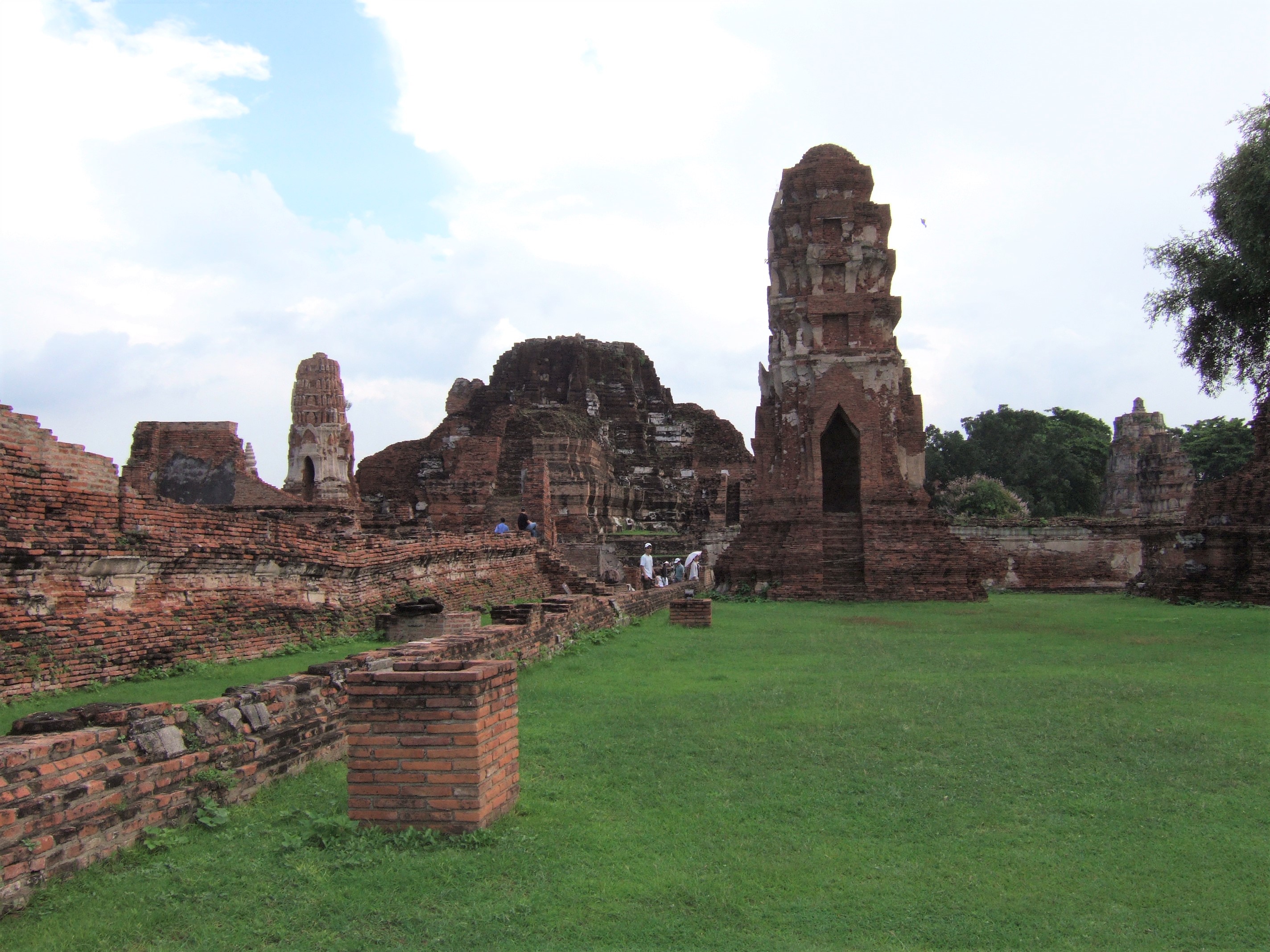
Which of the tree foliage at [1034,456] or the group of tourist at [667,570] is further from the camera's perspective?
the tree foliage at [1034,456]

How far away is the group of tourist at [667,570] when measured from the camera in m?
20.1

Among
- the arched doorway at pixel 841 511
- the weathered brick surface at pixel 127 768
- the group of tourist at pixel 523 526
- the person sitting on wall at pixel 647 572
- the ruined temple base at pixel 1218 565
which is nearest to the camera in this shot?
the weathered brick surface at pixel 127 768

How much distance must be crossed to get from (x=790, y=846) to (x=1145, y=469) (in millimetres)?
32491

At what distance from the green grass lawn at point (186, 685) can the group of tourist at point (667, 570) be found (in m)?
10.3

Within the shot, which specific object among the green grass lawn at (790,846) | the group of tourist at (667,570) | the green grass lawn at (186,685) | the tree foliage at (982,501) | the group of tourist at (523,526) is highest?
the tree foliage at (982,501)

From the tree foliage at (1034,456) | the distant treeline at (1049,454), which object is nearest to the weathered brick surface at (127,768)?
the distant treeline at (1049,454)

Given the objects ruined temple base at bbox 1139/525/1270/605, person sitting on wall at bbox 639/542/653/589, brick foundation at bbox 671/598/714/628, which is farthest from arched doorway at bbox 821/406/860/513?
brick foundation at bbox 671/598/714/628

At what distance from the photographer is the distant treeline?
43.0 meters

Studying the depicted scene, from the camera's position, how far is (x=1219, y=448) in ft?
140

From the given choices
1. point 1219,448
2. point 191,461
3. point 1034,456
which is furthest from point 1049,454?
point 191,461

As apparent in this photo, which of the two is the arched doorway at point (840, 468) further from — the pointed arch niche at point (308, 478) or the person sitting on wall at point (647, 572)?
the pointed arch niche at point (308, 478)

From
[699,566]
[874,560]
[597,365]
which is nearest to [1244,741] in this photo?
[874,560]

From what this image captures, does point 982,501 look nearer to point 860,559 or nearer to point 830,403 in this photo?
point 830,403

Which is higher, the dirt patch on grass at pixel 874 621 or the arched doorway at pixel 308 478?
the arched doorway at pixel 308 478
